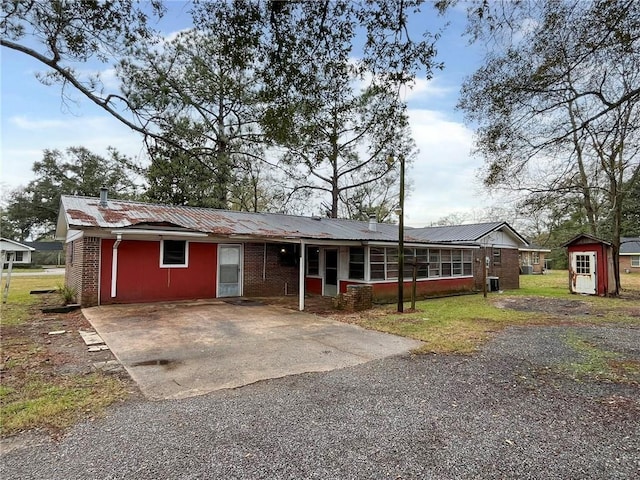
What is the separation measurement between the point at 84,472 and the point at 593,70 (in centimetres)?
699

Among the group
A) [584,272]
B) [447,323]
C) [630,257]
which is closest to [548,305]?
[584,272]

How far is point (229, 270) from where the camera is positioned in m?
13.2

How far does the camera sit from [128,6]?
5.11m

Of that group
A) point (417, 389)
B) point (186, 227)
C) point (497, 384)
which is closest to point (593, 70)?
point (497, 384)

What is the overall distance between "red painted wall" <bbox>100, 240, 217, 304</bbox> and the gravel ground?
26.0ft

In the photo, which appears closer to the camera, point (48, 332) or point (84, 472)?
point (84, 472)

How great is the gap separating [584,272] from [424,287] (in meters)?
8.03

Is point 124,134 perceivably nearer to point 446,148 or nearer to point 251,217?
point 446,148

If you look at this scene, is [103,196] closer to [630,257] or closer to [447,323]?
[447,323]

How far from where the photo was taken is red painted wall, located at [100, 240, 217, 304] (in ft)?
35.4

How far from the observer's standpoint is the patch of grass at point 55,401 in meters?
3.50

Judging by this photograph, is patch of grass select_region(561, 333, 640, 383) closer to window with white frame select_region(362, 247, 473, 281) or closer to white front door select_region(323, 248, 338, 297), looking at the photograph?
window with white frame select_region(362, 247, 473, 281)

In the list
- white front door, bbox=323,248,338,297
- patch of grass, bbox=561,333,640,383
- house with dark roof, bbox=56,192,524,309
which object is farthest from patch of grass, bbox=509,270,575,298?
patch of grass, bbox=561,333,640,383

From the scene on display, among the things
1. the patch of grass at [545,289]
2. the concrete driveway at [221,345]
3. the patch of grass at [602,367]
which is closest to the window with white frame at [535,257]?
the patch of grass at [545,289]
